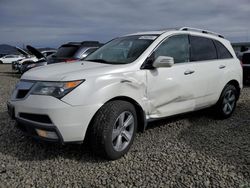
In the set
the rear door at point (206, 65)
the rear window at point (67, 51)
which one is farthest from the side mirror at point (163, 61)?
the rear window at point (67, 51)

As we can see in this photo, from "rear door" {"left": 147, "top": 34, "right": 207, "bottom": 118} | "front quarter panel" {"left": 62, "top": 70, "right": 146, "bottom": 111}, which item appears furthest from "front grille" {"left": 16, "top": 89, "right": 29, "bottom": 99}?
"rear door" {"left": 147, "top": 34, "right": 207, "bottom": 118}

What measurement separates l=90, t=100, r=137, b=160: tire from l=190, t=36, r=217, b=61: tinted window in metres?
1.69

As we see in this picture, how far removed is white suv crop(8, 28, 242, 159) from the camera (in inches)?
118

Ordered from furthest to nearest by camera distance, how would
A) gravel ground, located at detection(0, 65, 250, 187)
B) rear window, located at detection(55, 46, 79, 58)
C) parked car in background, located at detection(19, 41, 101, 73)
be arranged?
rear window, located at detection(55, 46, 79, 58), parked car in background, located at detection(19, 41, 101, 73), gravel ground, located at detection(0, 65, 250, 187)

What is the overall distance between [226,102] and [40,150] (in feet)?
11.6

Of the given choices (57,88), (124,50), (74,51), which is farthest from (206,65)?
(74,51)

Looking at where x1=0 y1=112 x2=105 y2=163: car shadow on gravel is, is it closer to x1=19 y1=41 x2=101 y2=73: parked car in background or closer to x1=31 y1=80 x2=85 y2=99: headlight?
x1=31 y1=80 x2=85 y2=99: headlight

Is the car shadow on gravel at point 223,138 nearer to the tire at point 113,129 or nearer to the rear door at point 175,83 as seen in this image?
the rear door at point 175,83

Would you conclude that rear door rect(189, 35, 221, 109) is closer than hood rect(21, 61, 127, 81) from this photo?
No

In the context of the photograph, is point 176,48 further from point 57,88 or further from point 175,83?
point 57,88

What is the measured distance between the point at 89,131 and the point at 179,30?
7.58 ft

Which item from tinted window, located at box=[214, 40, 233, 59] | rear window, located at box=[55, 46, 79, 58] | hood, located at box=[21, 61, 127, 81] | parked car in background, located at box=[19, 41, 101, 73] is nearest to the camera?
hood, located at box=[21, 61, 127, 81]

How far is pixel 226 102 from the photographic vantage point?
205 inches

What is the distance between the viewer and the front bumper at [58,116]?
2.95 m
